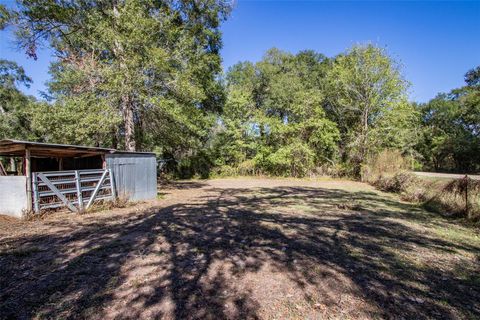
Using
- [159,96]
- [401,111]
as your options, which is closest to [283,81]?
[401,111]

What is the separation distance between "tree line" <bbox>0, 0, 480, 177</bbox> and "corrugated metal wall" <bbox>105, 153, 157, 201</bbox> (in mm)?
2177

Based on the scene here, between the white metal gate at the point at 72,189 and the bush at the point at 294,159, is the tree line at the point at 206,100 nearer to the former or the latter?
the bush at the point at 294,159

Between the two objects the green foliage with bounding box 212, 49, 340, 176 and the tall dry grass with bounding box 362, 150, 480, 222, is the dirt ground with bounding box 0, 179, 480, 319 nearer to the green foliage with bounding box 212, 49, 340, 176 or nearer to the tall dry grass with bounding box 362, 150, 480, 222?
the tall dry grass with bounding box 362, 150, 480, 222

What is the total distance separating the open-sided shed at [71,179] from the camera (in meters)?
7.01

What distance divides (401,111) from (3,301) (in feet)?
76.0

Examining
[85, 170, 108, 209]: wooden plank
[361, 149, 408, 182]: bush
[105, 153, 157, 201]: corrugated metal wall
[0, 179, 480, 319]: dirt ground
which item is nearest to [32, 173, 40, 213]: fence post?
[0, 179, 480, 319]: dirt ground

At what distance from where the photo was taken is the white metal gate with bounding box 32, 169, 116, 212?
7.14 m

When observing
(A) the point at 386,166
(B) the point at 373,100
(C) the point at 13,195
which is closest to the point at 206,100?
(A) the point at 386,166

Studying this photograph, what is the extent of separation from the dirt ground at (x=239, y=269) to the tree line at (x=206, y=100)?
20.8 ft

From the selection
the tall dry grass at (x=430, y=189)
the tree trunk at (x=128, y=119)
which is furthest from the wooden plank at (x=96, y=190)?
the tall dry grass at (x=430, y=189)

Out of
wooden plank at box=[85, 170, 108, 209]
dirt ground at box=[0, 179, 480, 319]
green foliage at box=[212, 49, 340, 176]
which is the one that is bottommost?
dirt ground at box=[0, 179, 480, 319]

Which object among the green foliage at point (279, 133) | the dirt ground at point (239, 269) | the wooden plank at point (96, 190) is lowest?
the dirt ground at point (239, 269)

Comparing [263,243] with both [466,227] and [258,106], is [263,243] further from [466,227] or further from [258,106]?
[258,106]

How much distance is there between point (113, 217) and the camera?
23.3 ft
